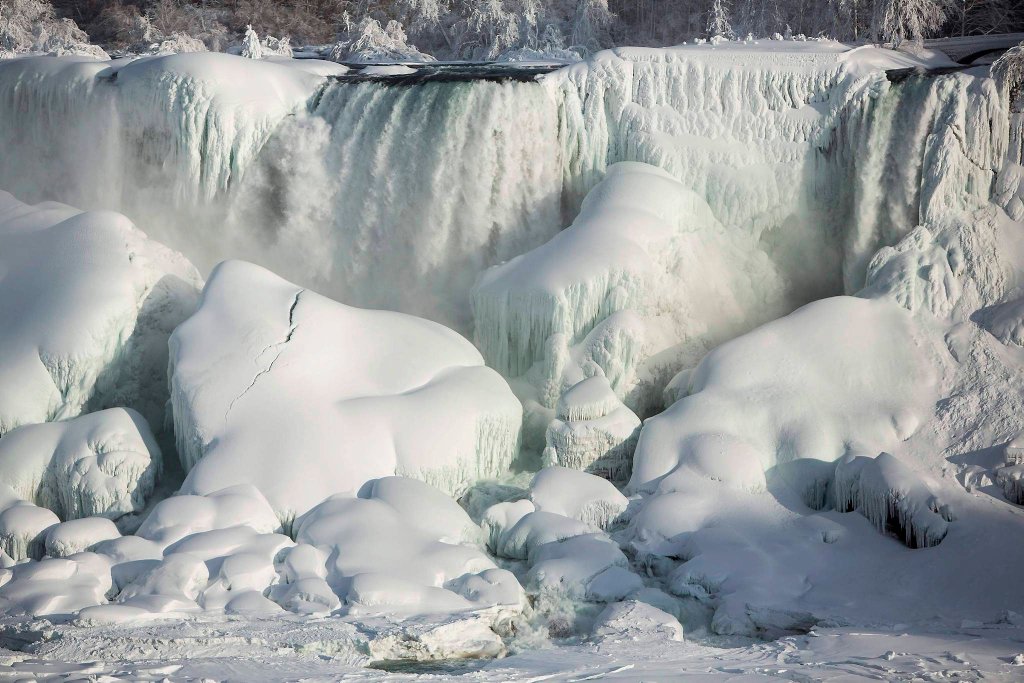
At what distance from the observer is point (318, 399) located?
7973 millimetres

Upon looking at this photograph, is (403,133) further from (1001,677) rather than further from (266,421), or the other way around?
(1001,677)

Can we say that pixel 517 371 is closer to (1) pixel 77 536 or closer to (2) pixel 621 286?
(2) pixel 621 286

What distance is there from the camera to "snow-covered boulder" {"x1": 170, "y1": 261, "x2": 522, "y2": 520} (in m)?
7.58

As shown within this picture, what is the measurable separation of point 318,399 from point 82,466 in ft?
5.37

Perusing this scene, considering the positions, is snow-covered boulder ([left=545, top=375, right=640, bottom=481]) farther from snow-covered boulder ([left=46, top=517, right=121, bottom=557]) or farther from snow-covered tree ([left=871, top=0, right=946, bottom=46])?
snow-covered tree ([left=871, top=0, right=946, bottom=46])

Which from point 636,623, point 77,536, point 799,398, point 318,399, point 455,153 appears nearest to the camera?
point 636,623

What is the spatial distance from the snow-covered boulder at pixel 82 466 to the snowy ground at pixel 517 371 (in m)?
0.03

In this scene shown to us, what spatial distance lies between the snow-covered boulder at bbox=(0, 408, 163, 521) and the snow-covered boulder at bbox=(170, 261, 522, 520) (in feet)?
1.14

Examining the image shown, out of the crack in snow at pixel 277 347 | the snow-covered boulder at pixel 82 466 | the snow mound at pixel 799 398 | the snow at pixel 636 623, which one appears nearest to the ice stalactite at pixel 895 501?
the snow mound at pixel 799 398

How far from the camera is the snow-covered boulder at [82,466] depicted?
7.70 metres

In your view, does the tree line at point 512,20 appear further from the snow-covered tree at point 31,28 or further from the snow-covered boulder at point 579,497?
Result: the snow-covered boulder at point 579,497

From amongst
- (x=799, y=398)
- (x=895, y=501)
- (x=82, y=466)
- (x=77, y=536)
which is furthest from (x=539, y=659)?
(x=82, y=466)

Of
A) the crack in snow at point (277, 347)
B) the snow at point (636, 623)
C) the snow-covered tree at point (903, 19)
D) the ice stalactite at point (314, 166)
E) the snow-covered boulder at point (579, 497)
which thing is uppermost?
the snow-covered tree at point (903, 19)

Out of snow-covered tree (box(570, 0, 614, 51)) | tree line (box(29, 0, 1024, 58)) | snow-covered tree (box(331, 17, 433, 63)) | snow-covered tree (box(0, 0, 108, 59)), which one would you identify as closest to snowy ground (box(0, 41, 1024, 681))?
snow-covered tree (box(331, 17, 433, 63))
